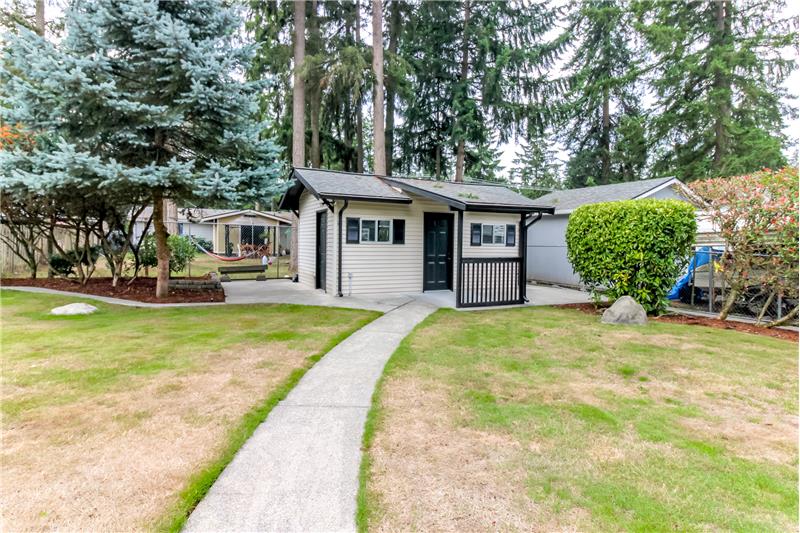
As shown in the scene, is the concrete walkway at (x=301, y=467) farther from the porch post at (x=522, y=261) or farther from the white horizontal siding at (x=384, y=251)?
the porch post at (x=522, y=261)

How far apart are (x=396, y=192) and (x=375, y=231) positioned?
1.15m

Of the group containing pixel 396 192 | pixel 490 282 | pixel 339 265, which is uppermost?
pixel 396 192

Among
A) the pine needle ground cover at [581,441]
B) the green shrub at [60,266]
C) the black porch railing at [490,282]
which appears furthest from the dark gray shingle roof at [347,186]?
the green shrub at [60,266]

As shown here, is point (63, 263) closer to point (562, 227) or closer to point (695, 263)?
point (562, 227)

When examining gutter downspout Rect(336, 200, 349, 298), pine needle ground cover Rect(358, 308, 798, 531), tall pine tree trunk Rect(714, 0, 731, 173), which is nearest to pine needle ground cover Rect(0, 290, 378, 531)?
pine needle ground cover Rect(358, 308, 798, 531)

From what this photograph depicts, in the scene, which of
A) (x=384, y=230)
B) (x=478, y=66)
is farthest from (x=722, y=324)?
(x=478, y=66)

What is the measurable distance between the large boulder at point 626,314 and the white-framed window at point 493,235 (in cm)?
453

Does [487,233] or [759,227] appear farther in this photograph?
[487,233]

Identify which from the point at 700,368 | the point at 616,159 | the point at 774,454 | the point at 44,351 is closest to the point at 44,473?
the point at 44,351

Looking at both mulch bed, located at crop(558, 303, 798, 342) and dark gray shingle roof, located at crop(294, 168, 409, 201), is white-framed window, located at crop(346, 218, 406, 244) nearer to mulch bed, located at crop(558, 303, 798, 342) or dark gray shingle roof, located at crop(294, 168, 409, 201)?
dark gray shingle roof, located at crop(294, 168, 409, 201)

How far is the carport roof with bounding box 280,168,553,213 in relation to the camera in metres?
8.82

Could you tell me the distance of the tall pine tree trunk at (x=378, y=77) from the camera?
1330 centimetres

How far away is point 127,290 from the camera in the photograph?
9492 millimetres

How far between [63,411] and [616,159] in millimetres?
23216
